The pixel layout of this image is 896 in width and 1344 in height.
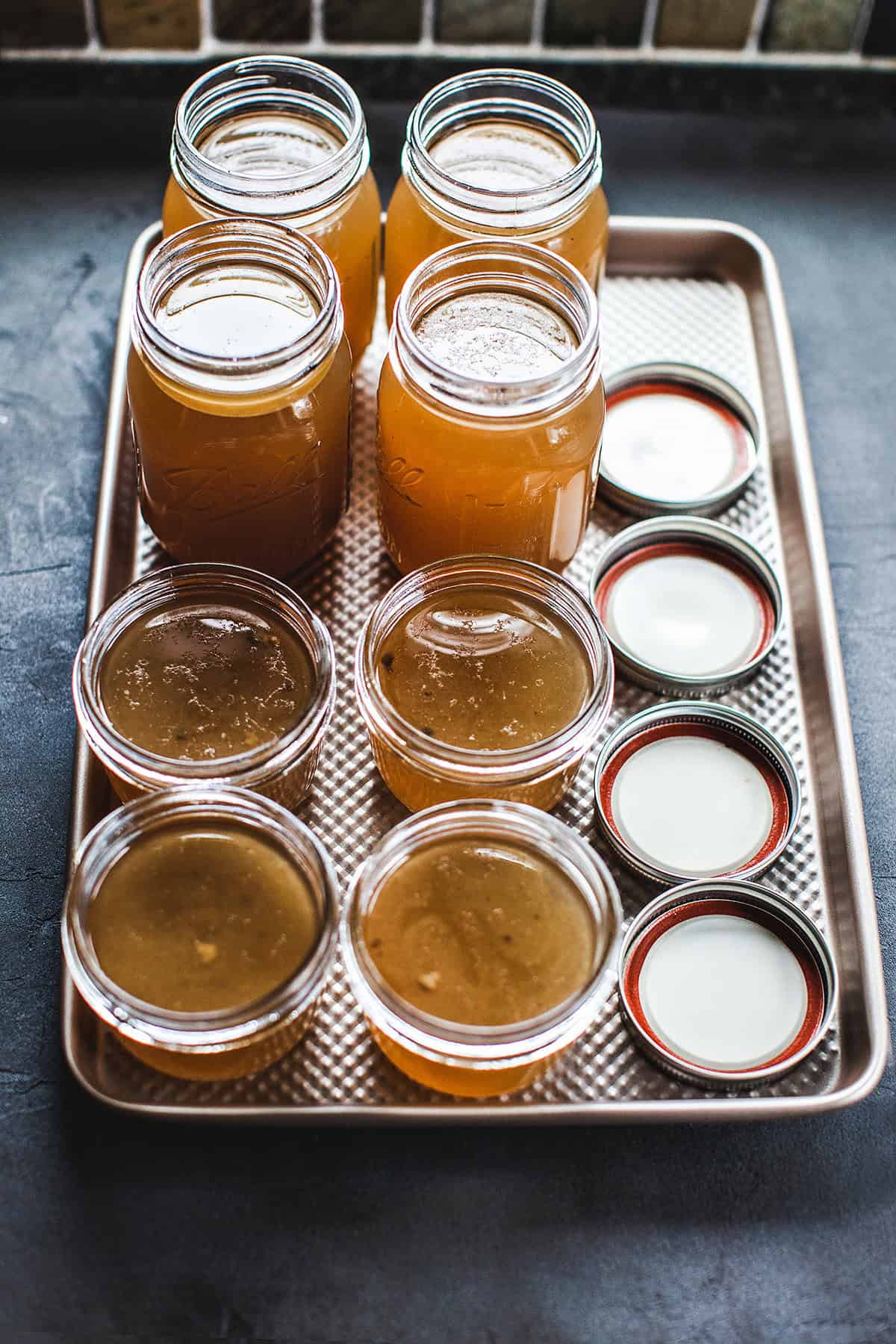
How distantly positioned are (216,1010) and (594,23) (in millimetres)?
1341

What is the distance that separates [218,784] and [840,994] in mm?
514

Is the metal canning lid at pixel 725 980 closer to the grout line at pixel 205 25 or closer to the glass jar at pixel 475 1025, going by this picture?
the glass jar at pixel 475 1025

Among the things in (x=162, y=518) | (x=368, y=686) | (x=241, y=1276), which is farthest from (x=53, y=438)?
(x=241, y=1276)

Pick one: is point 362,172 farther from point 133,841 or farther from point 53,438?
point 133,841

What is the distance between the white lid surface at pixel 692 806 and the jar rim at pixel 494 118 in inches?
18.5

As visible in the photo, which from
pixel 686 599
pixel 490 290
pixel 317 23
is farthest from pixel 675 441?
pixel 317 23

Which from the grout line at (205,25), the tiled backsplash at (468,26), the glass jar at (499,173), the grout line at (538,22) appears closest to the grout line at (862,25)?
the tiled backsplash at (468,26)

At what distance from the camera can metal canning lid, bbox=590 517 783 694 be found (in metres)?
1.23

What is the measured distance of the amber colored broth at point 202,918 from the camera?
96cm

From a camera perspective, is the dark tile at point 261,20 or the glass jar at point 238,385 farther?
the dark tile at point 261,20

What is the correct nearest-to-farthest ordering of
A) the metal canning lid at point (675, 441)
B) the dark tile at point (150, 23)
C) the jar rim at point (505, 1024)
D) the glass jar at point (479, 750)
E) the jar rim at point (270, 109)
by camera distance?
the jar rim at point (505, 1024)
the glass jar at point (479, 750)
the jar rim at point (270, 109)
the metal canning lid at point (675, 441)
the dark tile at point (150, 23)

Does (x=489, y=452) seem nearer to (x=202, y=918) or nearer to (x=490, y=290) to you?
(x=490, y=290)

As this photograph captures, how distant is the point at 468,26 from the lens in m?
1.71

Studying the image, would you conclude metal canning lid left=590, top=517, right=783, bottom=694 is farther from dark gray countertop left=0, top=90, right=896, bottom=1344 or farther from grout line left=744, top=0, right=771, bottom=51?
grout line left=744, top=0, right=771, bottom=51
